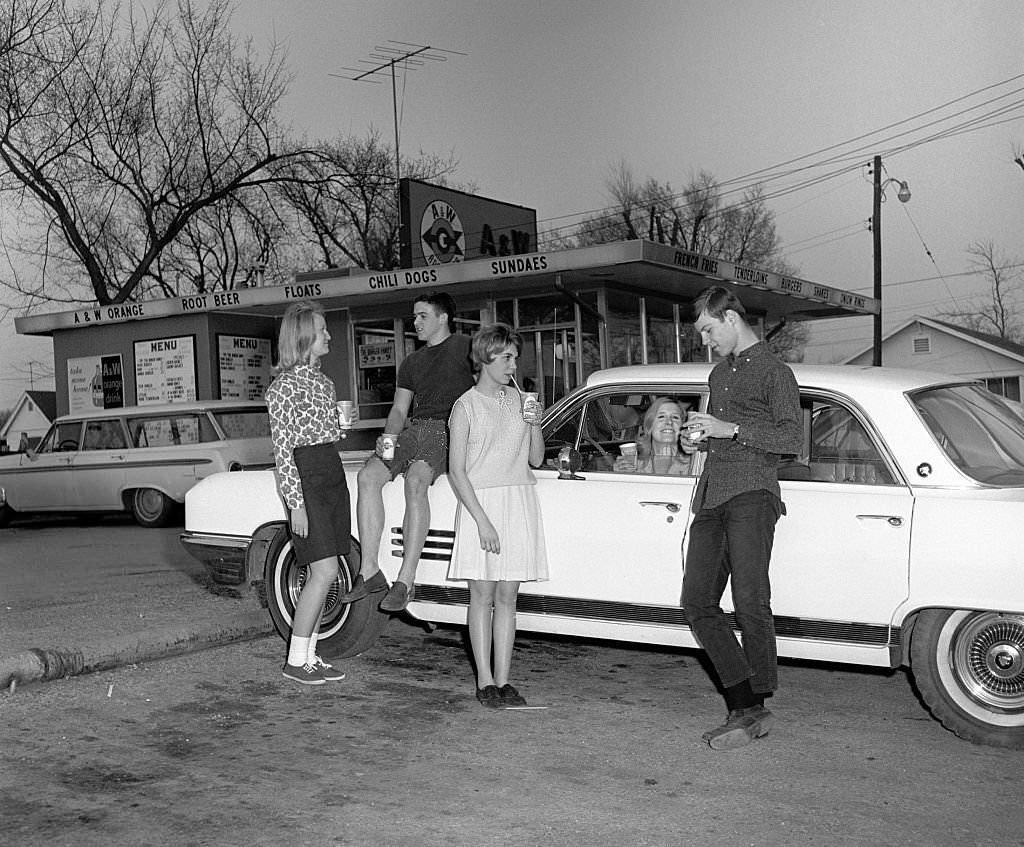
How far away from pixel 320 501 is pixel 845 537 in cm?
244

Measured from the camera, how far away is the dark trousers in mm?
4582

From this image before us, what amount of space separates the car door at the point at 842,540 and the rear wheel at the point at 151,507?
35.1ft

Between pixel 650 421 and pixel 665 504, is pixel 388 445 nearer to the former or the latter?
pixel 650 421

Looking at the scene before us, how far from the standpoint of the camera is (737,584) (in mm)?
4617

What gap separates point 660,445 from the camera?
5.67 meters

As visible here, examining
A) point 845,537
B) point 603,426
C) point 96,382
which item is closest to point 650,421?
point 603,426

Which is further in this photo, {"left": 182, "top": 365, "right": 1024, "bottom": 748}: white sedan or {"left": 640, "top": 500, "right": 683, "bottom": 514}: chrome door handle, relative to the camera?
{"left": 640, "top": 500, "right": 683, "bottom": 514}: chrome door handle

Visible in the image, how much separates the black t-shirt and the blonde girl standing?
57cm

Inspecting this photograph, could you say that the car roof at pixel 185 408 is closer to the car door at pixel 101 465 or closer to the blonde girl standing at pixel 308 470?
the car door at pixel 101 465

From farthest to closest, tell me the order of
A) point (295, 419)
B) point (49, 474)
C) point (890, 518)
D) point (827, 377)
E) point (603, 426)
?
point (49, 474)
point (603, 426)
point (295, 419)
point (827, 377)
point (890, 518)

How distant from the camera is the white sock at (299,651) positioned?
5.62 m

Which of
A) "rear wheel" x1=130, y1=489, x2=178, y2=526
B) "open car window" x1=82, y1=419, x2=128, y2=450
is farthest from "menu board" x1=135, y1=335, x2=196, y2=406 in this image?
"rear wheel" x1=130, y1=489, x2=178, y2=526

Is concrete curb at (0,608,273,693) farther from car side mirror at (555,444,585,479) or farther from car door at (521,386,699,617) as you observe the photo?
car side mirror at (555,444,585,479)

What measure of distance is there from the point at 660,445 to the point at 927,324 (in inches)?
1780
